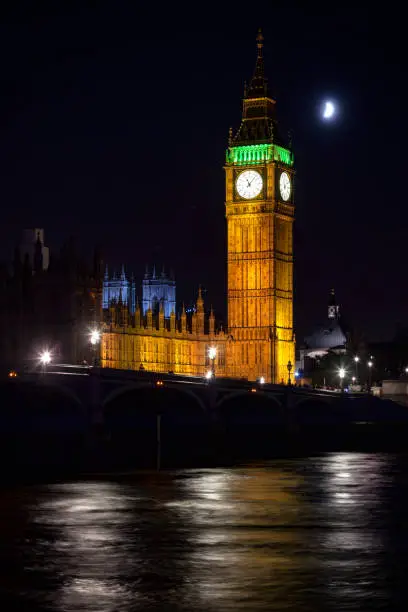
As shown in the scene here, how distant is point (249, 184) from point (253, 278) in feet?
30.2

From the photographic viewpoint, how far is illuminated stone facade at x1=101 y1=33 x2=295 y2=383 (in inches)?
5468

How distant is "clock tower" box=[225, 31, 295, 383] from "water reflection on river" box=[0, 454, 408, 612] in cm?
8585

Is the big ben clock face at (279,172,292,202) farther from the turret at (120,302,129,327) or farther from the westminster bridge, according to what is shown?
the westminster bridge

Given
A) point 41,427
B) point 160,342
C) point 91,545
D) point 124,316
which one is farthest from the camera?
point 160,342

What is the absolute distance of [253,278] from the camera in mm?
141625

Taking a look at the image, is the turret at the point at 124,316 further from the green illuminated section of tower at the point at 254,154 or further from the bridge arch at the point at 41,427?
the bridge arch at the point at 41,427

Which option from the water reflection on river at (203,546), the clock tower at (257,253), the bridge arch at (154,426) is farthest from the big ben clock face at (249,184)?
the water reflection on river at (203,546)

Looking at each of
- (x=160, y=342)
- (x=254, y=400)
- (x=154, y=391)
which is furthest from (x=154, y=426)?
(x=160, y=342)

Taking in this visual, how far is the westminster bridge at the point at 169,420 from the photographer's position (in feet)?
255

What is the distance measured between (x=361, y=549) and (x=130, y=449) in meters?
47.1

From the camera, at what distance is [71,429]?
89.0 meters

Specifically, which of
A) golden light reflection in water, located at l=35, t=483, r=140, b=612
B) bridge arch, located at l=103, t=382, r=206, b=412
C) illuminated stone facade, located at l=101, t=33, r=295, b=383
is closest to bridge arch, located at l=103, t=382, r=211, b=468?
bridge arch, located at l=103, t=382, r=206, b=412

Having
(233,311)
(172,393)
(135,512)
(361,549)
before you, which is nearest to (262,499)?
(135,512)

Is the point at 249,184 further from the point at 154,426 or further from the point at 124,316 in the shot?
the point at 154,426
